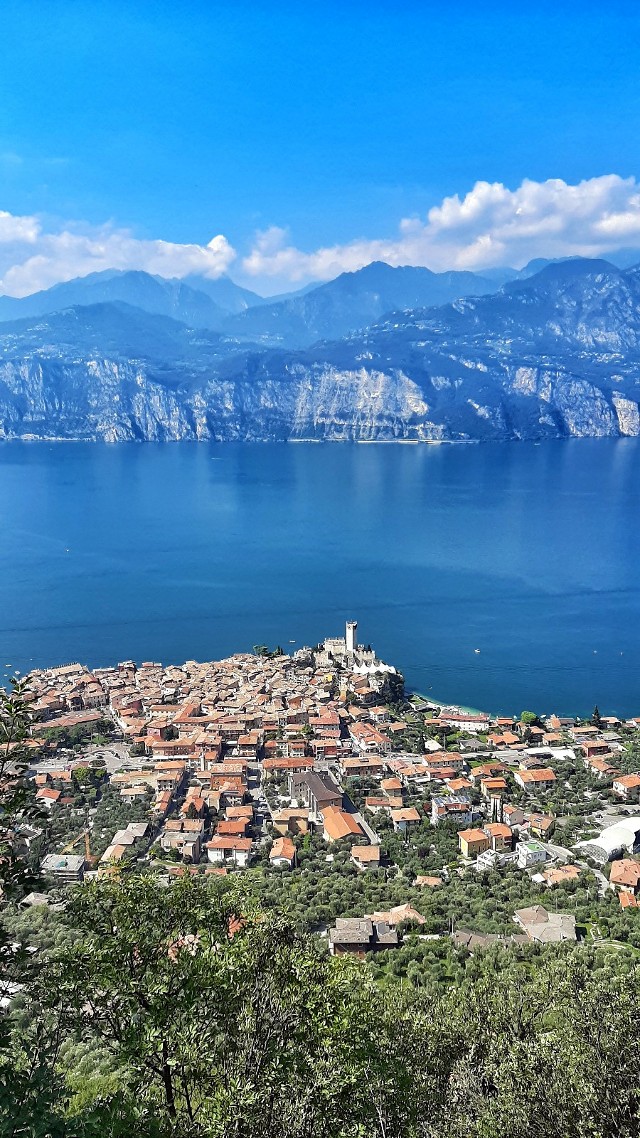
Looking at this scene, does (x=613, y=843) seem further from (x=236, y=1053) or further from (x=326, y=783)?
(x=236, y=1053)

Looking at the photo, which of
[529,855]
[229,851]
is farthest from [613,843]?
[229,851]

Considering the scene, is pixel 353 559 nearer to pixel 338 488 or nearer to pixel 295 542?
pixel 295 542

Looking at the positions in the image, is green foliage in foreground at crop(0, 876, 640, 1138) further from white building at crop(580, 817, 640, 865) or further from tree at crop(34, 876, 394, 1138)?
white building at crop(580, 817, 640, 865)

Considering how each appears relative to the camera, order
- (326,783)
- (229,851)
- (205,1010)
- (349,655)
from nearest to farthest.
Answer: (205,1010) < (229,851) < (326,783) < (349,655)

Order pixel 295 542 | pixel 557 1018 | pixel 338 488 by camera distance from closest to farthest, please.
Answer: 1. pixel 557 1018
2. pixel 295 542
3. pixel 338 488

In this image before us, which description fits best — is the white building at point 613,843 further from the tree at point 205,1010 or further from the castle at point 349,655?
the tree at point 205,1010

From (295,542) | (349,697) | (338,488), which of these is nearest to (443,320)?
(338,488)

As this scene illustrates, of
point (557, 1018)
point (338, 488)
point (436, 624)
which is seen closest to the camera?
point (557, 1018)

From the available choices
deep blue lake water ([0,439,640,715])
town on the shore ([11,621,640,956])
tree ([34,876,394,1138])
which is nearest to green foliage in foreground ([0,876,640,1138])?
tree ([34,876,394,1138])
